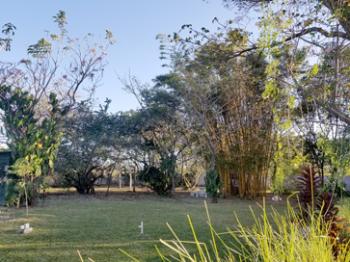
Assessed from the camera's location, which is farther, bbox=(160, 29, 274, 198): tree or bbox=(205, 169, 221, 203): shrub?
bbox=(160, 29, 274, 198): tree

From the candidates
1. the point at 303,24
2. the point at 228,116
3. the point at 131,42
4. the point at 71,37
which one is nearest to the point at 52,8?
the point at 71,37

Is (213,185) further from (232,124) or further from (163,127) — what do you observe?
(163,127)

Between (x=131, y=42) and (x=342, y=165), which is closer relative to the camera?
(x=342, y=165)

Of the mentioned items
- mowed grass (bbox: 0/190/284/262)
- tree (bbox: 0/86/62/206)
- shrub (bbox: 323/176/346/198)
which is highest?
tree (bbox: 0/86/62/206)

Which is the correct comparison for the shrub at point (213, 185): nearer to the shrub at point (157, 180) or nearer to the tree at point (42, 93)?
the shrub at point (157, 180)

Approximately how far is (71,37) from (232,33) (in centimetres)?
779

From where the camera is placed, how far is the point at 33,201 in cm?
722

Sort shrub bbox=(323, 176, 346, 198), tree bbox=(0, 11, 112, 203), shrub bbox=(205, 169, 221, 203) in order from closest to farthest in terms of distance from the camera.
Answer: shrub bbox=(323, 176, 346, 198) → tree bbox=(0, 11, 112, 203) → shrub bbox=(205, 169, 221, 203)

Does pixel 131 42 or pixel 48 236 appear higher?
pixel 131 42

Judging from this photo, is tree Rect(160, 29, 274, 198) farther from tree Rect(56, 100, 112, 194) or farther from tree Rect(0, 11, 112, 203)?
tree Rect(0, 11, 112, 203)

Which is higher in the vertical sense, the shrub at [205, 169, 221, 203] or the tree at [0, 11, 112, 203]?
the tree at [0, 11, 112, 203]

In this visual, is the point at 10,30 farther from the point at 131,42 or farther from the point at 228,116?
the point at 228,116

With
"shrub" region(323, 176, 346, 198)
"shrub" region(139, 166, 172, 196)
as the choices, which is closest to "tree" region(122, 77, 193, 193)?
"shrub" region(139, 166, 172, 196)

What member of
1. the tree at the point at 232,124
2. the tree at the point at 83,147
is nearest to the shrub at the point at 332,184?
the tree at the point at 232,124
